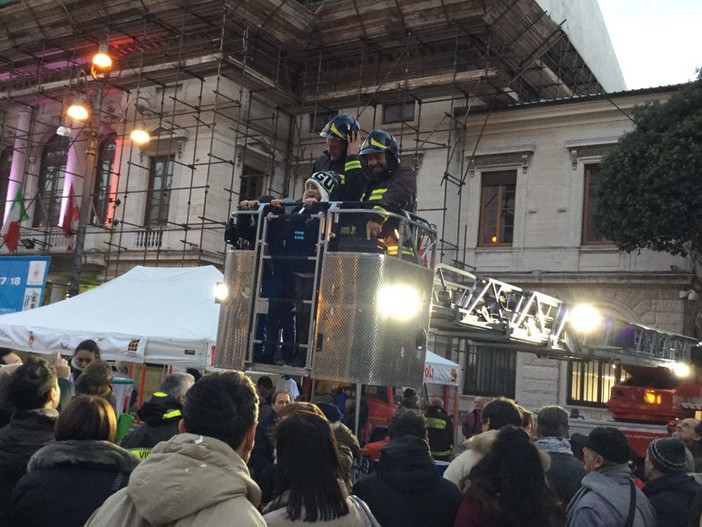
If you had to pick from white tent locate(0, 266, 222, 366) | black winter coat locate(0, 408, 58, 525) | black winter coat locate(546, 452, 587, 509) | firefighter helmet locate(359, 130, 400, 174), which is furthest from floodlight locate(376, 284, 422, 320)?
white tent locate(0, 266, 222, 366)

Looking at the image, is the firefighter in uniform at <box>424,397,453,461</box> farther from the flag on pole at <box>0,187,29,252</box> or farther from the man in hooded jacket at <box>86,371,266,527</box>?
the flag on pole at <box>0,187,29,252</box>

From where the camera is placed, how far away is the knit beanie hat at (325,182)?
5.66 m

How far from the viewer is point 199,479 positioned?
2301mm

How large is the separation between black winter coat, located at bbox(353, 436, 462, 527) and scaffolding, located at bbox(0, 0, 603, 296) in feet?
56.7

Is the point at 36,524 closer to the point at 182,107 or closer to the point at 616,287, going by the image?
the point at 616,287

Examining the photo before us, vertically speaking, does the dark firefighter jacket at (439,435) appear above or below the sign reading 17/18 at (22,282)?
below

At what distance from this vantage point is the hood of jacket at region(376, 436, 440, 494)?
396 cm

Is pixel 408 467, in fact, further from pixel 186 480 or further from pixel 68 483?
pixel 186 480

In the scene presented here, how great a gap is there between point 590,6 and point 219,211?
16207mm

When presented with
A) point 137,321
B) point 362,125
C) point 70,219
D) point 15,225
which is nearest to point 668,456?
point 137,321

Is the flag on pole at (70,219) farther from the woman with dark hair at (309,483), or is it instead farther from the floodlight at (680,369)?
the woman with dark hair at (309,483)

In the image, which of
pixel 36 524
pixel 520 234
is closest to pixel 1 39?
pixel 520 234

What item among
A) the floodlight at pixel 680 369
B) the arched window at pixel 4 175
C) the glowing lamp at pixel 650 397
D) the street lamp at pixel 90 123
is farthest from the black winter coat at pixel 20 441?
the arched window at pixel 4 175

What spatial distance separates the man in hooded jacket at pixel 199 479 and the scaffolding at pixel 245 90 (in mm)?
18745
